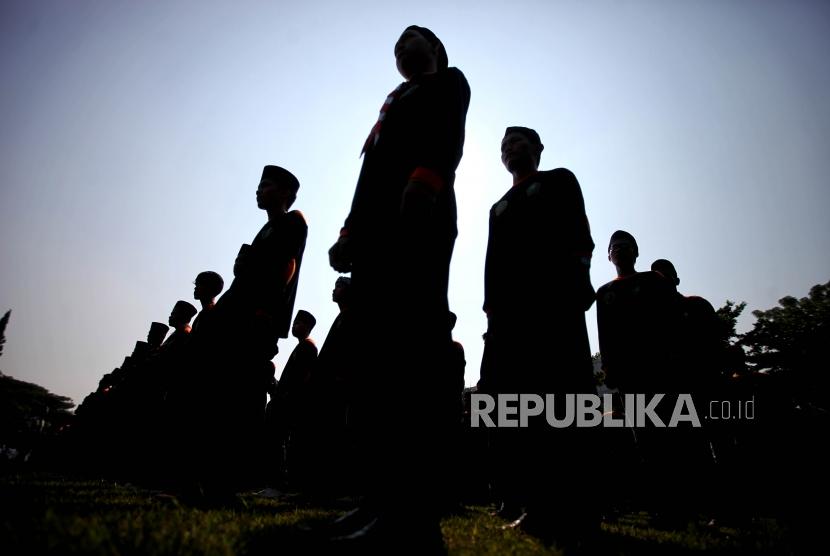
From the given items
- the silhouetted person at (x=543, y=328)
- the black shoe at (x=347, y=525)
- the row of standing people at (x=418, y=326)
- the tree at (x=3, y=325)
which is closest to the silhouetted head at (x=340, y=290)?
the row of standing people at (x=418, y=326)

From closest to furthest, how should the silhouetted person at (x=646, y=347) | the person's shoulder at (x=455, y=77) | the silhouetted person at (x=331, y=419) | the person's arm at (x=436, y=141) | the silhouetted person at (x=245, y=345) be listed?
the person's arm at (x=436, y=141) < the person's shoulder at (x=455, y=77) < the silhouetted person at (x=245, y=345) < the silhouetted person at (x=646, y=347) < the silhouetted person at (x=331, y=419)

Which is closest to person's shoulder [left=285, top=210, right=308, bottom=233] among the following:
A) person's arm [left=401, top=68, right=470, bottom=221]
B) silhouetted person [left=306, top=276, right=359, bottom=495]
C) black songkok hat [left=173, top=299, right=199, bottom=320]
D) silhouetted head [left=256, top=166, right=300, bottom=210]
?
silhouetted head [left=256, top=166, right=300, bottom=210]

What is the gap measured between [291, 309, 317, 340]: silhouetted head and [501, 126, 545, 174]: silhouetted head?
5.20 m

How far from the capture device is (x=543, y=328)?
268cm

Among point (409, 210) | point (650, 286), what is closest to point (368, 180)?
point (409, 210)

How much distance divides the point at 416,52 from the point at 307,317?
18.9ft

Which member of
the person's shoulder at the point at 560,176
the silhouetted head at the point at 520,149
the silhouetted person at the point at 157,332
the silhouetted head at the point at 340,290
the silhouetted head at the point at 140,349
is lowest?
the silhouetted head at the point at 140,349

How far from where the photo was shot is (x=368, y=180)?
2.38m

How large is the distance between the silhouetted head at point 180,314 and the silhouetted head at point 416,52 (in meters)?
6.24

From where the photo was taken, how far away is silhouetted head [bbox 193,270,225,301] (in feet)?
18.8

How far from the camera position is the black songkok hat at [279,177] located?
14.6 feet

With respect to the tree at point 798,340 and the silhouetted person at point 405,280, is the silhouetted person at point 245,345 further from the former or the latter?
the tree at point 798,340

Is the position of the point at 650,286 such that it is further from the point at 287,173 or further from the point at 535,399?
the point at 287,173

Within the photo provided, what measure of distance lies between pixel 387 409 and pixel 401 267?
0.65 meters
